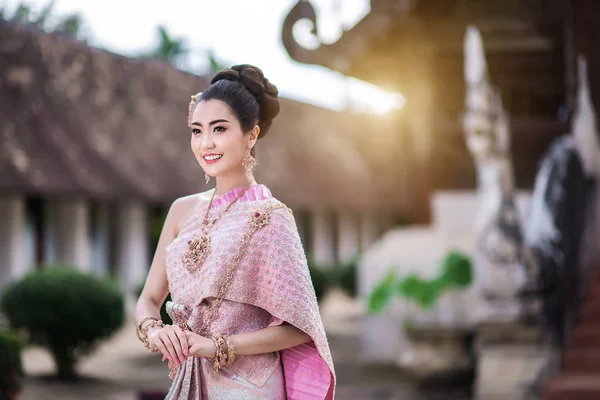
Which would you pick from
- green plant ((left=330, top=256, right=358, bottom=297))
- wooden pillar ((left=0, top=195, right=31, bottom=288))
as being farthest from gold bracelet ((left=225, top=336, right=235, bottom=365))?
green plant ((left=330, top=256, right=358, bottom=297))

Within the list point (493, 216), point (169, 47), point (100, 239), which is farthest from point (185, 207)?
point (169, 47)

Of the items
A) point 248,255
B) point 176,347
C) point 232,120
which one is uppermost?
point 232,120

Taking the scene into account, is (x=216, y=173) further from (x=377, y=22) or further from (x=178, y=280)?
(x=377, y=22)

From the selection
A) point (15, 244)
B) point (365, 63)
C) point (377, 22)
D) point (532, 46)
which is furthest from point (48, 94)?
point (532, 46)

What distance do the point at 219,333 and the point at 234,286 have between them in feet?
0.40

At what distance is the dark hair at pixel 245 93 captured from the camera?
2236mm

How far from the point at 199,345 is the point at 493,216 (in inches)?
200

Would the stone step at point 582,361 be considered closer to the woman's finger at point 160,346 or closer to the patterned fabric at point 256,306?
the patterned fabric at point 256,306

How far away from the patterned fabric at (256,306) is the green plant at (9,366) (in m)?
5.04

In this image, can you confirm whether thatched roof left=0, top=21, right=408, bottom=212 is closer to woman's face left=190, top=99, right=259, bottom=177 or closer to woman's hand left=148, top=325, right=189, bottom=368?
woman's face left=190, top=99, right=259, bottom=177

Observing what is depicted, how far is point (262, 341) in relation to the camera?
6.92ft

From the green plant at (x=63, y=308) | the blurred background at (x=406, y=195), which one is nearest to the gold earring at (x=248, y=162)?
the blurred background at (x=406, y=195)

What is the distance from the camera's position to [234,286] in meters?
2.14

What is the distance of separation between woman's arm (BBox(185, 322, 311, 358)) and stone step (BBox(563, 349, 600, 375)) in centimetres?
485
